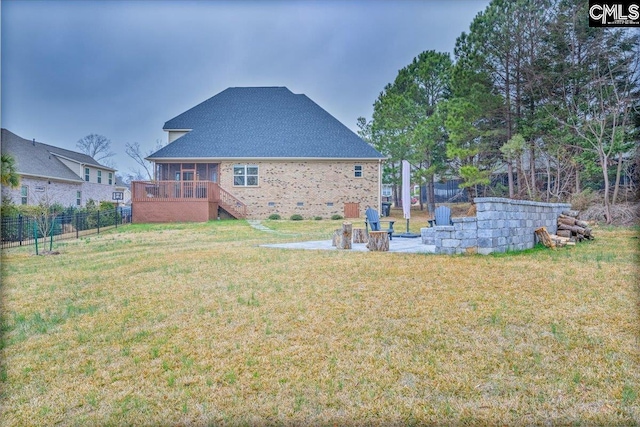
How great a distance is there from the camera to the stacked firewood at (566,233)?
6.98m

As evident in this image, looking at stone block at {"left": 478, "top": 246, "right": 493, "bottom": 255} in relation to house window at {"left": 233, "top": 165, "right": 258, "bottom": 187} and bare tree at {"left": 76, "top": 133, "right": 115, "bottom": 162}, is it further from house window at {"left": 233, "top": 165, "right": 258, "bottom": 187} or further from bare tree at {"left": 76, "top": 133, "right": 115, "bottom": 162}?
house window at {"left": 233, "top": 165, "right": 258, "bottom": 187}

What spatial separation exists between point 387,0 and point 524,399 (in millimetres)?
2333

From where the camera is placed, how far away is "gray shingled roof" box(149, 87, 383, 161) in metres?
17.7

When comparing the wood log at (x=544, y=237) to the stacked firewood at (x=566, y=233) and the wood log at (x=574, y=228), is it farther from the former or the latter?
the wood log at (x=574, y=228)

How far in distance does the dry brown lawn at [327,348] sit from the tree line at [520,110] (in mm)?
1601

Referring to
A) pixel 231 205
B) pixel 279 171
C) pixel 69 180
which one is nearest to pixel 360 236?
pixel 279 171

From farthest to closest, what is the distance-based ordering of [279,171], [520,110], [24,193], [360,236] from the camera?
1. [279,171]
2. [520,110]
3. [24,193]
4. [360,236]

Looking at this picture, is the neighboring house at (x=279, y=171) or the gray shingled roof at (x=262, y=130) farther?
the gray shingled roof at (x=262, y=130)

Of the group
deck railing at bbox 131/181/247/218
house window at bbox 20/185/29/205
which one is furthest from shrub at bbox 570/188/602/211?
house window at bbox 20/185/29/205
